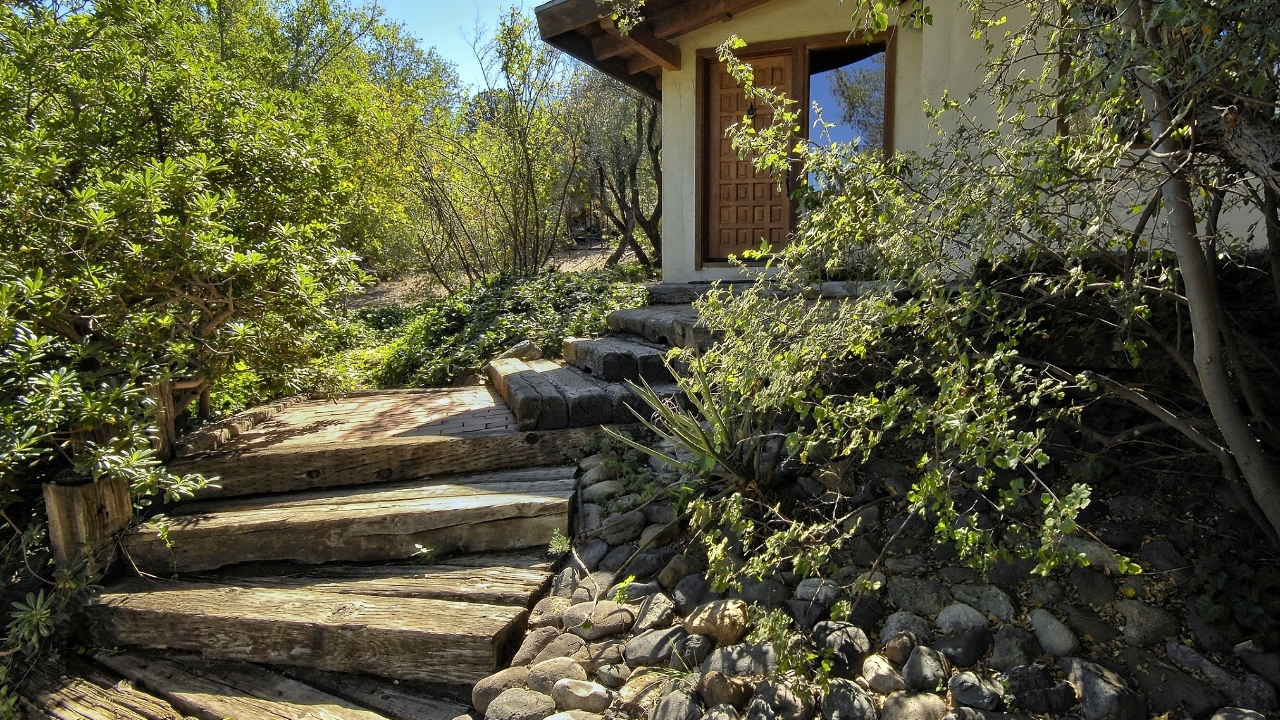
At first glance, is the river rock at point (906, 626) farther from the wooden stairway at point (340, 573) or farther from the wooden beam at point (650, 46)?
the wooden beam at point (650, 46)

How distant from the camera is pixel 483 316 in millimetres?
7840

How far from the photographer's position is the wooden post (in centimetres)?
321

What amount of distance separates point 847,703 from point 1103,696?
65cm

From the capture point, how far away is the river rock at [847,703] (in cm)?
212

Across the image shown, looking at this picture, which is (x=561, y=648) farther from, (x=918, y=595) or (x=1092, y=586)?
(x=1092, y=586)

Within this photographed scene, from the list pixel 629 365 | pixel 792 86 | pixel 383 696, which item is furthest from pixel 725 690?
pixel 792 86

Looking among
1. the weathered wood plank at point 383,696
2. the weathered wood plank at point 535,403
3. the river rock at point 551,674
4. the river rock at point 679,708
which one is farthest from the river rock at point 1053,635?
the weathered wood plank at point 535,403

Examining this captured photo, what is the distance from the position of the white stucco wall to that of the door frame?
5 cm

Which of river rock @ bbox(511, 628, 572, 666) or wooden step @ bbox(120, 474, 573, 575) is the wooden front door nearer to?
wooden step @ bbox(120, 474, 573, 575)

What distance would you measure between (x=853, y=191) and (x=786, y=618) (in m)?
1.46

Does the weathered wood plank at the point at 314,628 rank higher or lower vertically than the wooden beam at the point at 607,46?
lower

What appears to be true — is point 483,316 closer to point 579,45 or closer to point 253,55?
point 579,45

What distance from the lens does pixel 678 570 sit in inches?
113

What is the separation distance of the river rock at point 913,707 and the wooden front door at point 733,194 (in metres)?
5.25
